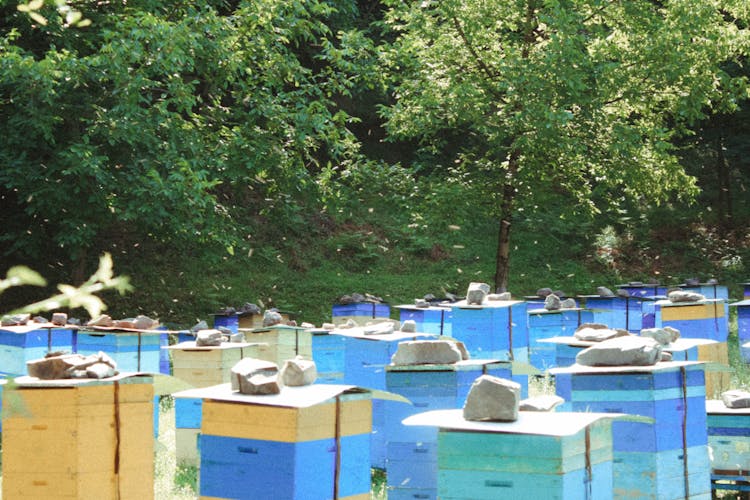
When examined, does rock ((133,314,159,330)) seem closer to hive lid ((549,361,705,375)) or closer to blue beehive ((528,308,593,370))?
blue beehive ((528,308,593,370))

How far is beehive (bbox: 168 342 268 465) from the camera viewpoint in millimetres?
6516

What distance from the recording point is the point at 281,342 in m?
8.40

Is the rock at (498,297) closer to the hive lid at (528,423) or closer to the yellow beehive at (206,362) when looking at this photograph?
the yellow beehive at (206,362)

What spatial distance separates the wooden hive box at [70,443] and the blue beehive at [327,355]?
3918mm

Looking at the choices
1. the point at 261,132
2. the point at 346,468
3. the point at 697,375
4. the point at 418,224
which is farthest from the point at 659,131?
the point at 346,468

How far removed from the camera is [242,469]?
3816mm

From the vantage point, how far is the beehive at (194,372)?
6516 millimetres

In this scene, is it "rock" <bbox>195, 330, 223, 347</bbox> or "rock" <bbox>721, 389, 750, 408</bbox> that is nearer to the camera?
"rock" <bbox>721, 389, 750, 408</bbox>

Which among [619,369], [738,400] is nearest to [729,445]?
[738,400]

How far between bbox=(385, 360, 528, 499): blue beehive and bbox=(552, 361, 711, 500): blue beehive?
1.86 feet

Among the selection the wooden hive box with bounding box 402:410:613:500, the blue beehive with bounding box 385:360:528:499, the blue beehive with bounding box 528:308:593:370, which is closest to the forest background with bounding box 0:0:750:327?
the blue beehive with bounding box 528:308:593:370

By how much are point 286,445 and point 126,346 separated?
4.12 m

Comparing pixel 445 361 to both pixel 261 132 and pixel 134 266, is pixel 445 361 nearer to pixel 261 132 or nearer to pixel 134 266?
pixel 261 132

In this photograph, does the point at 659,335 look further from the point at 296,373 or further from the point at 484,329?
the point at 296,373
